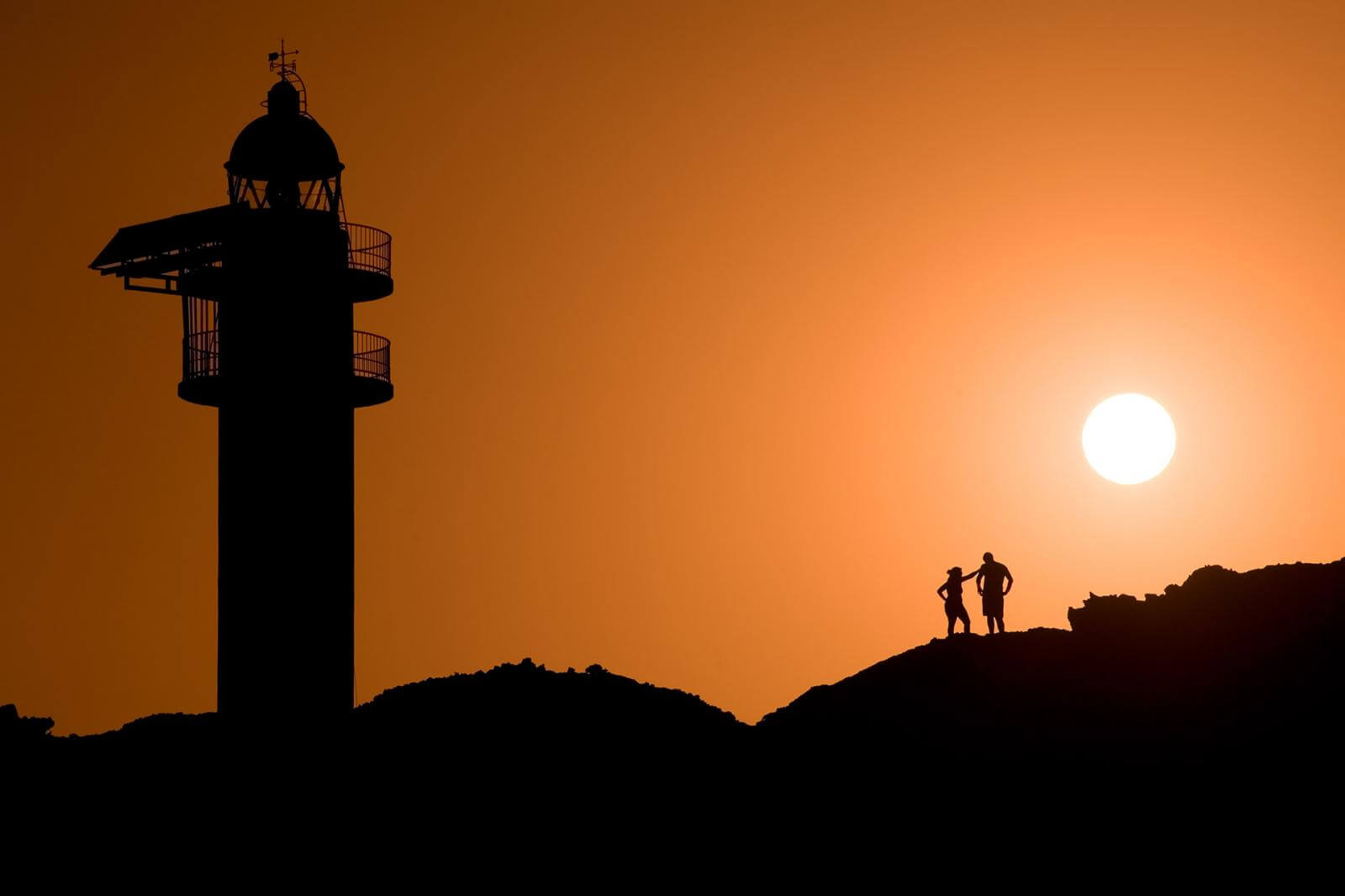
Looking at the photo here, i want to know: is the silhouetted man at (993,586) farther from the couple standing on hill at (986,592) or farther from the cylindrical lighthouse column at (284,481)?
the cylindrical lighthouse column at (284,481)

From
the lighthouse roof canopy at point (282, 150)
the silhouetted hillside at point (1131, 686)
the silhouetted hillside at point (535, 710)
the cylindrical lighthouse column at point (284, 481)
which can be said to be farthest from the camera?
the lighthouse roof canopy at point (282, 150)

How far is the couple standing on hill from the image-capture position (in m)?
51.1

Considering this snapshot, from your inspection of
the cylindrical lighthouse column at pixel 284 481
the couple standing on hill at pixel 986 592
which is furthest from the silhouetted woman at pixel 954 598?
the cylindrical lighthouse column at pixel 284 481

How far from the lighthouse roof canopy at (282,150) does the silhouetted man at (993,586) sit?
1944 centimetres

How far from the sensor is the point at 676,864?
5012 centimetres

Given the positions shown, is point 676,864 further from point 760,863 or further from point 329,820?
point 329,820

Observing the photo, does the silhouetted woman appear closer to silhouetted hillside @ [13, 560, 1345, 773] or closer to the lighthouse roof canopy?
silhouetted hillside @ [13, 560, 1345, 773]

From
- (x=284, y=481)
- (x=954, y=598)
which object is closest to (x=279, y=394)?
(x=284, y=481)

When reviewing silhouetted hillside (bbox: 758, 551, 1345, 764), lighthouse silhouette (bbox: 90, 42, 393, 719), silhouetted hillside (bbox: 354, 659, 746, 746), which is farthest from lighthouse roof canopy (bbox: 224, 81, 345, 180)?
silhouetted hillside (bbox: 758, 551, 1345, 764)

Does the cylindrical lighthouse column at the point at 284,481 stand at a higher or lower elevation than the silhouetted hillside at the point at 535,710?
higher

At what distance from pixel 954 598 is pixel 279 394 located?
1642cm

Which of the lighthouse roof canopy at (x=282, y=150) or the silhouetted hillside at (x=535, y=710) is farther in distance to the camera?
the lighthouse roof canopy at (x=282, y=150)

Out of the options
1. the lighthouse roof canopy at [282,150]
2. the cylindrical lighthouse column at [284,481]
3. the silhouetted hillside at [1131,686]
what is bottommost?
the silhouetted hillside at [1131,686]

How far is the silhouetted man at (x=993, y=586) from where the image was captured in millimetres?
51031
